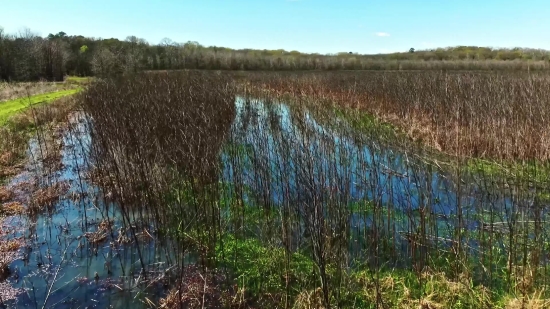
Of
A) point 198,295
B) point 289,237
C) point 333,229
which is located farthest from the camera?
point 333,229

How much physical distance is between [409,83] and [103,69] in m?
21.8

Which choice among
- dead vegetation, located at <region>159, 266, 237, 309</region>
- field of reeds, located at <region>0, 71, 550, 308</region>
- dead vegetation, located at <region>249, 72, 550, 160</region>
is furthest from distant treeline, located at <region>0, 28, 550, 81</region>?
dead vegetation, located at <region>159, 266, 237, 309</region>

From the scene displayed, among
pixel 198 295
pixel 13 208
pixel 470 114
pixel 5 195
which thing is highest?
pixel 470 114

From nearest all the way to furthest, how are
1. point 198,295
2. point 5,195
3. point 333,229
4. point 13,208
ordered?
point 198,295
point 333,229
point 13,208
point 5,195

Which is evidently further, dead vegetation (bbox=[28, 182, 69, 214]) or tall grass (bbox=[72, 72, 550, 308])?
dead vegetation (bbox=[28, 182, 69, 214])

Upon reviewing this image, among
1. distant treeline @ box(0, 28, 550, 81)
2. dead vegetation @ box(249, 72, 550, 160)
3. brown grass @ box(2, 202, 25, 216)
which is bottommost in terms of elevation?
brown grass @ box(2, 202, 25, 216)

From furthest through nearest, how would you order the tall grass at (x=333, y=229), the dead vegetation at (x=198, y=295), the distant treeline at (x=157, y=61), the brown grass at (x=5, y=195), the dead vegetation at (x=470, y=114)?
the distant treeline at (x=157, y=61) < the dead vegetation at (x=470, y=114) < the brown grass at (x=5, y=195) < the dead vegetation at (x=198, y=295) < the tall grass at (x=333, y=229)

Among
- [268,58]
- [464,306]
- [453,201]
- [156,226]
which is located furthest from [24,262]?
[268,58]

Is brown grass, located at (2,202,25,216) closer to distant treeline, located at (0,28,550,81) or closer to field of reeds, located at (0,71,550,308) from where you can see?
field of reeds, located at (0,71,550,308)

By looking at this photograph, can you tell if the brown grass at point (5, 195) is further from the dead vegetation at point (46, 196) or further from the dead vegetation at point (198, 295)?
the dead vegetation at point (198, 295)

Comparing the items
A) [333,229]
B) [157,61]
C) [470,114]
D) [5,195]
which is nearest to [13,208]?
[5,195]

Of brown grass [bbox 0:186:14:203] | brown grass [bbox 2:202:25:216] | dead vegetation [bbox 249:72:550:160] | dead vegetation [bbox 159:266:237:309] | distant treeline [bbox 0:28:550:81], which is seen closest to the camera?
dead vegetation [bbox 159:266:237:309]

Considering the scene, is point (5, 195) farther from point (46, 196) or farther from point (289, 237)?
point (289, 237)

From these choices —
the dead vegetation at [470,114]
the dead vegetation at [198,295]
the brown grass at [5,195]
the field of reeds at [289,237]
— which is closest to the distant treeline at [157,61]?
the dead vegetation at [470,114]
